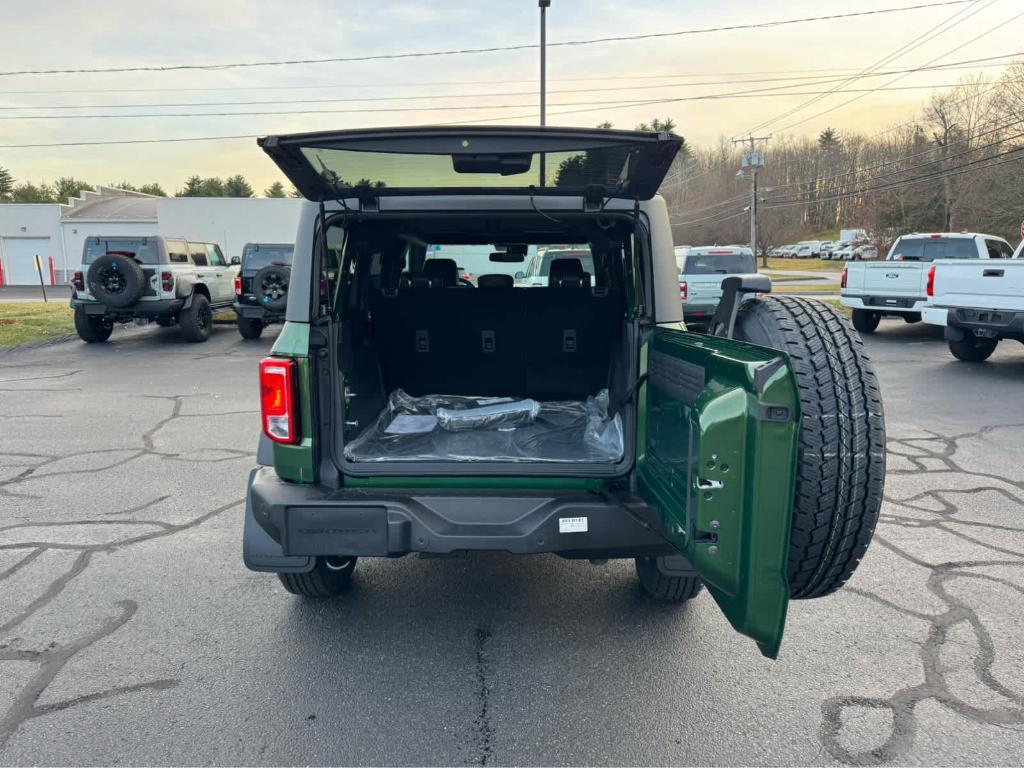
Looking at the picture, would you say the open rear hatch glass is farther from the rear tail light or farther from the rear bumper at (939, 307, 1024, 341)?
the rear bumper at (939, 307, 1024, 341)

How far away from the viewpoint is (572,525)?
268 cm

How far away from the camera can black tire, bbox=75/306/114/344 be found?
13523 mm

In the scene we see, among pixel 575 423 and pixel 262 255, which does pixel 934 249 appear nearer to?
pixel 575 423

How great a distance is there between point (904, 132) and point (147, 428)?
6031cm

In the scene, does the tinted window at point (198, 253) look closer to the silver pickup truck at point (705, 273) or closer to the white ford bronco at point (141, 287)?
the white ford bronco at point (141, 287)

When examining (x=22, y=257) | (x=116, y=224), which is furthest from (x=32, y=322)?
(x=22, y=257)

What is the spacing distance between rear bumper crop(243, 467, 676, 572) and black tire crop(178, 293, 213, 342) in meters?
12.4

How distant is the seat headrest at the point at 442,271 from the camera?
475 centimetres

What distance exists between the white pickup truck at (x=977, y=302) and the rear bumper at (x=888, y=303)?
208 cm

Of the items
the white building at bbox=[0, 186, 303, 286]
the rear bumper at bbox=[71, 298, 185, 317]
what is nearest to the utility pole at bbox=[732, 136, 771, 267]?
the white building at bbox=[0, 186, 303, 286]

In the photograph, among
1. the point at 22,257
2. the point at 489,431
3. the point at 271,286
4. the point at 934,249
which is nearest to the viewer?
the point at 489,431

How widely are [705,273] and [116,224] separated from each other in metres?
34.7

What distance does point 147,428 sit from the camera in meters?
7.15

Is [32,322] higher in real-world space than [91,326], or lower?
lower
